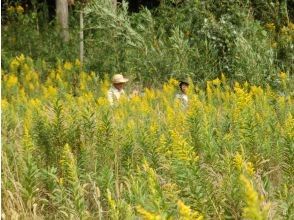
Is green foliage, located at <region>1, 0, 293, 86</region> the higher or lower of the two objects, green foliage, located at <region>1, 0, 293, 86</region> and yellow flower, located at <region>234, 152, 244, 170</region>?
the lower

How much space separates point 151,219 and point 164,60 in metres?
6.64

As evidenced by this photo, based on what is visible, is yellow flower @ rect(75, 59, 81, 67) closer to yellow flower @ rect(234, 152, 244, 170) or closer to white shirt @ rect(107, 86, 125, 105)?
white shirt @ rect(107, 86, 125, 105)

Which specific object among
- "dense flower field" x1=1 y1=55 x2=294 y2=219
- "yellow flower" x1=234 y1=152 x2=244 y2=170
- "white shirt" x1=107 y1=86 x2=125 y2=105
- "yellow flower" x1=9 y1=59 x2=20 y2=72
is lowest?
"yellow flower" x1=9 y1=59 x2=20 y2=72

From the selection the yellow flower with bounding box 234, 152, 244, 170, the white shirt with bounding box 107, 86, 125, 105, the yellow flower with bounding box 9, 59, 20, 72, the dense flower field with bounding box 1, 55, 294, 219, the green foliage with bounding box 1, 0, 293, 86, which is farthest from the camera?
the yellow flower with bounding box 9, 59, 20, 72

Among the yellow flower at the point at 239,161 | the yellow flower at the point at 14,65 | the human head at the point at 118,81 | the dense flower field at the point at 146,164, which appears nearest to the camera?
the yellow flower at the point at 239,161

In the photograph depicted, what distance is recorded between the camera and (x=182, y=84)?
24.1ft

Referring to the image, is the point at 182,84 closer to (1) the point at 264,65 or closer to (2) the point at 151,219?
(1) the point at 264,65

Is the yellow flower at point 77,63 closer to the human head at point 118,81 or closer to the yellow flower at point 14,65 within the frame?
the yellow flower at point 14,65

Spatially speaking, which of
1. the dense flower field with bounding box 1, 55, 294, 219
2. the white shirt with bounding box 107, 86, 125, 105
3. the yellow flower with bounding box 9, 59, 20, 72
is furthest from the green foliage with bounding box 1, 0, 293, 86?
the dense flower field with bounding box 1, 55, 294, 219

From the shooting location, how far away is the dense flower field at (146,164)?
2926mm

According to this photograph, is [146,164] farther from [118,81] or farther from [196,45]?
[196,45]

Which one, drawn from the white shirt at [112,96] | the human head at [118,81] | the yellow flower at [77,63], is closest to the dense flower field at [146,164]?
the white shirt at [112,96]

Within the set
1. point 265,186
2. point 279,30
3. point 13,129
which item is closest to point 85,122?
point 13,129

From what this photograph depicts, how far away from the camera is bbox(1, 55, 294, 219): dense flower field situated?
2.93m
